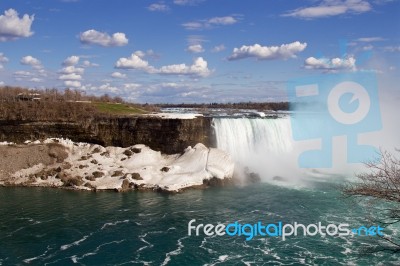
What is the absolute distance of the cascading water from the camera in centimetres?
A: 4381

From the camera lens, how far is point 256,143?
46.0 meters

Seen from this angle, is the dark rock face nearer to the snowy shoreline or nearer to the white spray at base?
the snowy shoreline

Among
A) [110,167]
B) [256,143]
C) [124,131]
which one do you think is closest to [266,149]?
[256,143]

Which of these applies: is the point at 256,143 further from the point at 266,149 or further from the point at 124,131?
the point at 124,131

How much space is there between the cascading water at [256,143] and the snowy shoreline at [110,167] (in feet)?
7.84

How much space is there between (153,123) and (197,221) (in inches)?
786

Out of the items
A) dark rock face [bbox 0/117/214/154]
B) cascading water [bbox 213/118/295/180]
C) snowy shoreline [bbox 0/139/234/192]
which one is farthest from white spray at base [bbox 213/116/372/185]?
snowy shoreline [bbox 0/139/234/192]

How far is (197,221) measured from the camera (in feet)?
88.7

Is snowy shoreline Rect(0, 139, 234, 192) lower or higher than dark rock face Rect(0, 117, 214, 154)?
lower

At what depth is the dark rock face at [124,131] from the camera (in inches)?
1751

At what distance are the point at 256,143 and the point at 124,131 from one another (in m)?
15.5

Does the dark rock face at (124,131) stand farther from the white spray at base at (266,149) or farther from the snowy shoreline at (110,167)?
the white spray at base at (266,149)

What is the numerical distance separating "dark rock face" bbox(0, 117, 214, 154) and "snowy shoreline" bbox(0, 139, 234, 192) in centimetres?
92

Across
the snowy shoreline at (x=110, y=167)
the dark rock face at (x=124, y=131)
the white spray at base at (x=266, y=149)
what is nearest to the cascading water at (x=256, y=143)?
the white spray at base at (x=266, y=149)
